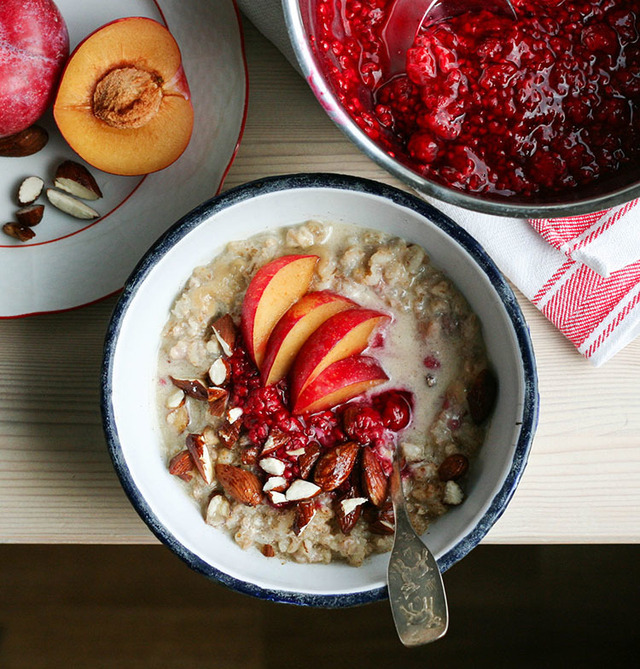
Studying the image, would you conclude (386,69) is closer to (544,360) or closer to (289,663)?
(544,360)

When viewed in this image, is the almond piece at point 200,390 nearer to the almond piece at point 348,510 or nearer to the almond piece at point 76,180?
the almond piece at point 348,510

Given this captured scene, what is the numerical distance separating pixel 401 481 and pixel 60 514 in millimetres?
443

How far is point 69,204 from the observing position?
942mm

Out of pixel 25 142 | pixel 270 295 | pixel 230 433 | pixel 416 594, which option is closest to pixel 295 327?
pixel 270 295

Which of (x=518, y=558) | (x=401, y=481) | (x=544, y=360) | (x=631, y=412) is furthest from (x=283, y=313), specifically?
(x=518, y=558)

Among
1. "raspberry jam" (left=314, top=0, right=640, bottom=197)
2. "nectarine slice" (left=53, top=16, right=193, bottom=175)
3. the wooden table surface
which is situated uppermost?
"raspberry jam" (left=314, top=0, right=640, bottom=197)

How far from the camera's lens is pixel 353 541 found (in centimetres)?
83

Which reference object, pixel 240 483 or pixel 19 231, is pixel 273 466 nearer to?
pixel 240 483

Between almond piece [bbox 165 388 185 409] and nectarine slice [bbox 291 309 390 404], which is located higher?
nectarine slice [bbox 291 309 390 404]

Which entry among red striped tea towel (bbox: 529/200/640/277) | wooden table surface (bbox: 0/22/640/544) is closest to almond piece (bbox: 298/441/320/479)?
wooden table surface (bbox: 0/22/640/544)

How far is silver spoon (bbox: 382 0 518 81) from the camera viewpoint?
70cm

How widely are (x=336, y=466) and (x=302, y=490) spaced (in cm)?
5

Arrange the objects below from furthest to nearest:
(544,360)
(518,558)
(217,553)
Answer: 1. (518,558)
2. (544,360)
3. (217,553)

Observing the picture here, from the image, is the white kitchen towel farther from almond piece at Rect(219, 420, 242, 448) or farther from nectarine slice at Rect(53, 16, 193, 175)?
almond piece at Rect(219, 420, 242, 448)
